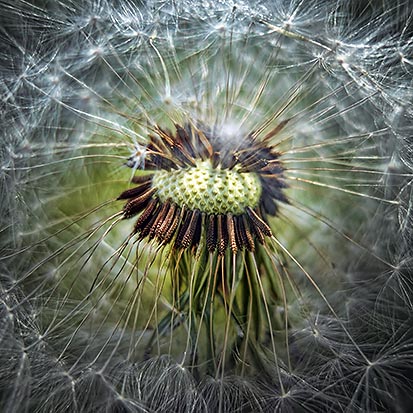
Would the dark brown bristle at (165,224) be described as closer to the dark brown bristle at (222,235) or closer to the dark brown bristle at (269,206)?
the dark brown bristle at (222,235)

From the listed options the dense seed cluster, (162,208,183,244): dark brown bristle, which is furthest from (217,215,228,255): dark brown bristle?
(162,208,183,244): dark brown bristle

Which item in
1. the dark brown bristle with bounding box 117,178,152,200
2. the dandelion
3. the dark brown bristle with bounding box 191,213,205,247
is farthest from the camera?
the dark brown bristle with bounding box 117,178,152,200

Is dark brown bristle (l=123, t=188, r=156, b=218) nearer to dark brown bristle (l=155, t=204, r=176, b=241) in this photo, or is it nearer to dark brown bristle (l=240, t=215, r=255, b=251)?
dark brown bristle (l=155, t=204, r=176, b=241)

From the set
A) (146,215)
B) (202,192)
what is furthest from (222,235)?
(146,215)

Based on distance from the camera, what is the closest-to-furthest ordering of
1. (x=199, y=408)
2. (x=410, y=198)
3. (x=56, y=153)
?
1. (x=199, y=408)
2. (x=410, y=198)
3. (x=56, y=153)

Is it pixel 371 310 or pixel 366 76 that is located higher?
pixel 366 76

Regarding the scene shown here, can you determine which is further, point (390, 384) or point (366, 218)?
point (366, 218)

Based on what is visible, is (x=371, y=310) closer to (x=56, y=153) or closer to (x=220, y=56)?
(x=220, y=56)

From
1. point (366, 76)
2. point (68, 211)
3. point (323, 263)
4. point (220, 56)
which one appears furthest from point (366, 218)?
point (68, 211)
